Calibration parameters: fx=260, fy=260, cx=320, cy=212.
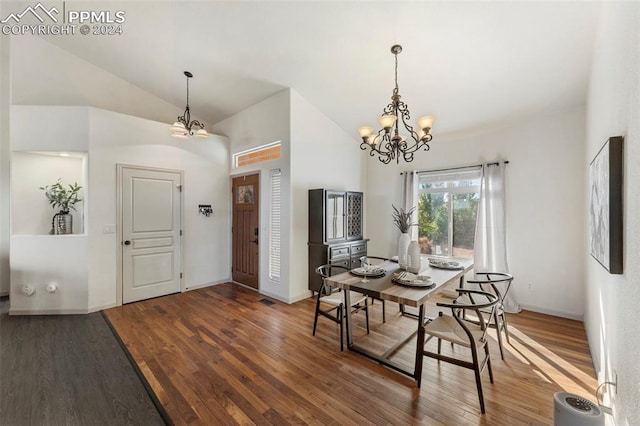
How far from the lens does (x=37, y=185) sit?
12.9 ft

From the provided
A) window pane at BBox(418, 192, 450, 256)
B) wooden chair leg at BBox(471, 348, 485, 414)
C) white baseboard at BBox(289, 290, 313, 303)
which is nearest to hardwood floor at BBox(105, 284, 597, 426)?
wooden chair leg at BBox(471, 348, 485, 414)

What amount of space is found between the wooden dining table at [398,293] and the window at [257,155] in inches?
98.6

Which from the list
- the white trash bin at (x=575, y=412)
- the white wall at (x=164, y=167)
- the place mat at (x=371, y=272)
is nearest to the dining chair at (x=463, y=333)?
the white trash bin at (x=575, y=412)

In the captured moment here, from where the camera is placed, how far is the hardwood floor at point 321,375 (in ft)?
6.13

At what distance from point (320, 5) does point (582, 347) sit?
14.5 feet

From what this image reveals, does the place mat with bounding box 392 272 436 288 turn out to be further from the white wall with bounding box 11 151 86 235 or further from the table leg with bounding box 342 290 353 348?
the white wall with bounding box 11 151 86 235

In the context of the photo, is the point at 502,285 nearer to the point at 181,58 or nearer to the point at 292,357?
the point at 292,357

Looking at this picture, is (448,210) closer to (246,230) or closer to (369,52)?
(369,52)

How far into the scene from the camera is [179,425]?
1.78 metres

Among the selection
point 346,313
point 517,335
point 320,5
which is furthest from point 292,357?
point 320,5

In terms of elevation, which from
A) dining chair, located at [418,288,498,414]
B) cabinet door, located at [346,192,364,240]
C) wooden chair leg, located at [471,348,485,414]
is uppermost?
cabinet door, located at [346,192,364,240]

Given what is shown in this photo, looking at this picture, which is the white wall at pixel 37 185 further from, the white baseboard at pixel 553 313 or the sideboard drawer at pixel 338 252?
the white baseboard at pixel 553 313

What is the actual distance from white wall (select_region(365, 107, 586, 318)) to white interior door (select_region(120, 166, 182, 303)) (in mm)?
5066

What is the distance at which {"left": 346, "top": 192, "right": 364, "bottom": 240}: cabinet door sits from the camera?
15.0ft
